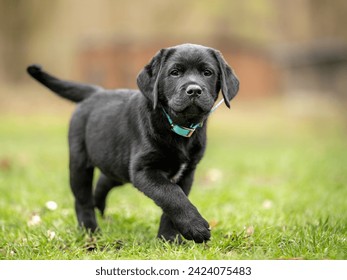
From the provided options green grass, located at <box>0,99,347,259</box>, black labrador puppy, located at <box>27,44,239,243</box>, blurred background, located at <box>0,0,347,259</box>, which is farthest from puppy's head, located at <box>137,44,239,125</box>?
blurred background, located at <box>0,0,347,259</box>

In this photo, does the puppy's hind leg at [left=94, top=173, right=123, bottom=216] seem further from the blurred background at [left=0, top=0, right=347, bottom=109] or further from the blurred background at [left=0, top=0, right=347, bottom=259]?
the blurred background at [left=0, top=0, right=347, bottom=109]

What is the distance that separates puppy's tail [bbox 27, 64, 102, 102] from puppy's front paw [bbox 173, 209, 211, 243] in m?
1.61

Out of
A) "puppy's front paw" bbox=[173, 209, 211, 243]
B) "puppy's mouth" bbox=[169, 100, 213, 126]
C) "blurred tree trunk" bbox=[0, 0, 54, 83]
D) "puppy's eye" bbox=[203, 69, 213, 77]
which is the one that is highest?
"puppy's eye" bbox=[203, 69, 213, 77]

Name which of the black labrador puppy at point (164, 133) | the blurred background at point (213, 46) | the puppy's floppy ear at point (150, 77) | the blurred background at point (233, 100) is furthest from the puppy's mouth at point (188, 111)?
the blurred background at point (213, 46)

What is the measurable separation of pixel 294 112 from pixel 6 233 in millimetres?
12840

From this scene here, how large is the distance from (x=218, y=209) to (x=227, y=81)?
4.99 ft

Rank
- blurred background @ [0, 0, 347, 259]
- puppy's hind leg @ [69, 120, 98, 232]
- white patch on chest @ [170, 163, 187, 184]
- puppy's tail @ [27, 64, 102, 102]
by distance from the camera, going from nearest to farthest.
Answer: white patch on chest @ [170, 163, 187, 184]
puppy's hind leg @ [69, 120, 98, 232]
puppy's tail @ [27, 64, 102, 102]
blurred background @ [0, 0, 347, 259]

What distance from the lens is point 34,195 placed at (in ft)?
16.4

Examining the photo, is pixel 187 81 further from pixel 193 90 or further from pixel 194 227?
pixel 194 227

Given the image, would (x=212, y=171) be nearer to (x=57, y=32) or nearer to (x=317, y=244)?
(x=317, y=244)

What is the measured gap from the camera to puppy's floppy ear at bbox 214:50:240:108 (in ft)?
10.6

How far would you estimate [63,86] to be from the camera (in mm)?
4078

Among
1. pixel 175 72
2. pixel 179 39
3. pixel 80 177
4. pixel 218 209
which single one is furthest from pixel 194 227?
pixel 179 39

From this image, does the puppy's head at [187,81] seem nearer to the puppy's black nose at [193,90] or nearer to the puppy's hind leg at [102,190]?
the puppy's black nose at [193,90]
